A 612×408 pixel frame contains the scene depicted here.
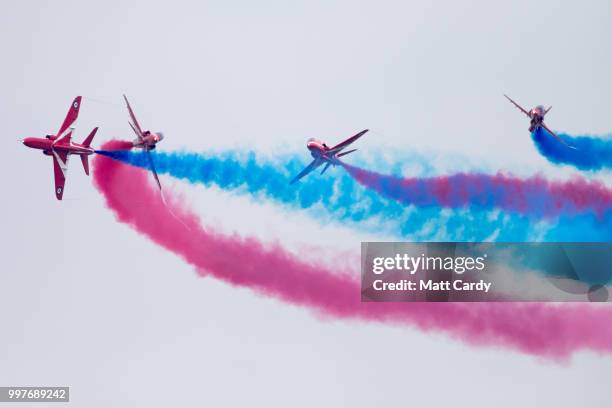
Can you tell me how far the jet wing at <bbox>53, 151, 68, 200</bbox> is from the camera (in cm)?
9831

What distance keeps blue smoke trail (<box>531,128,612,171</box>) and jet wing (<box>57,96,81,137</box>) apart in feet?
105

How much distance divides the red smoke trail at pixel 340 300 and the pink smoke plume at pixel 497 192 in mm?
6654

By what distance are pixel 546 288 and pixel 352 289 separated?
13268mm

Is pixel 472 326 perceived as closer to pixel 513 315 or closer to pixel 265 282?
pixel 513 315

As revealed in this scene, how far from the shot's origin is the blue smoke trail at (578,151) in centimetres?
10025

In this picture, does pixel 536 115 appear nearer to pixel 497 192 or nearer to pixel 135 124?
pixel 497 192

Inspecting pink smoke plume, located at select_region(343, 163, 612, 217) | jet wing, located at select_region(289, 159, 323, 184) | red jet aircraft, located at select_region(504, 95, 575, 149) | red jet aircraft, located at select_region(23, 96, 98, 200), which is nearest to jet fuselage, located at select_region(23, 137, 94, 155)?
red jet aircraft, located at select_region(23, 96, 98, 200)

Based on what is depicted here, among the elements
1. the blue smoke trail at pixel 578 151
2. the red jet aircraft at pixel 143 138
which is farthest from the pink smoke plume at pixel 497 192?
the red jet aircraft at pixel 143 138

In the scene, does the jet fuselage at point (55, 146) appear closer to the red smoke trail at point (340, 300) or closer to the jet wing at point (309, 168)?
the red smoke trail at point (340, 300)

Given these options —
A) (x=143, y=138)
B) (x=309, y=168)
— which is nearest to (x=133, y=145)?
(x=143, y=138)

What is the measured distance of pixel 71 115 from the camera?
99.2m

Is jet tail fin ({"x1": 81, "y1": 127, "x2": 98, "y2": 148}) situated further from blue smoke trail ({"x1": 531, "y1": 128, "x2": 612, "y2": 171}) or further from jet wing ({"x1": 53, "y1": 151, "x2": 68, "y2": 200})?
blue smoke trail ({"x1": 531, "y1": 128, "x2": 612, "y2": 171})

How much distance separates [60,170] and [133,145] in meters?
5.92

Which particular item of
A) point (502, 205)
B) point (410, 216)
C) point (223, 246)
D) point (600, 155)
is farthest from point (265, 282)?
point (600, 155)
